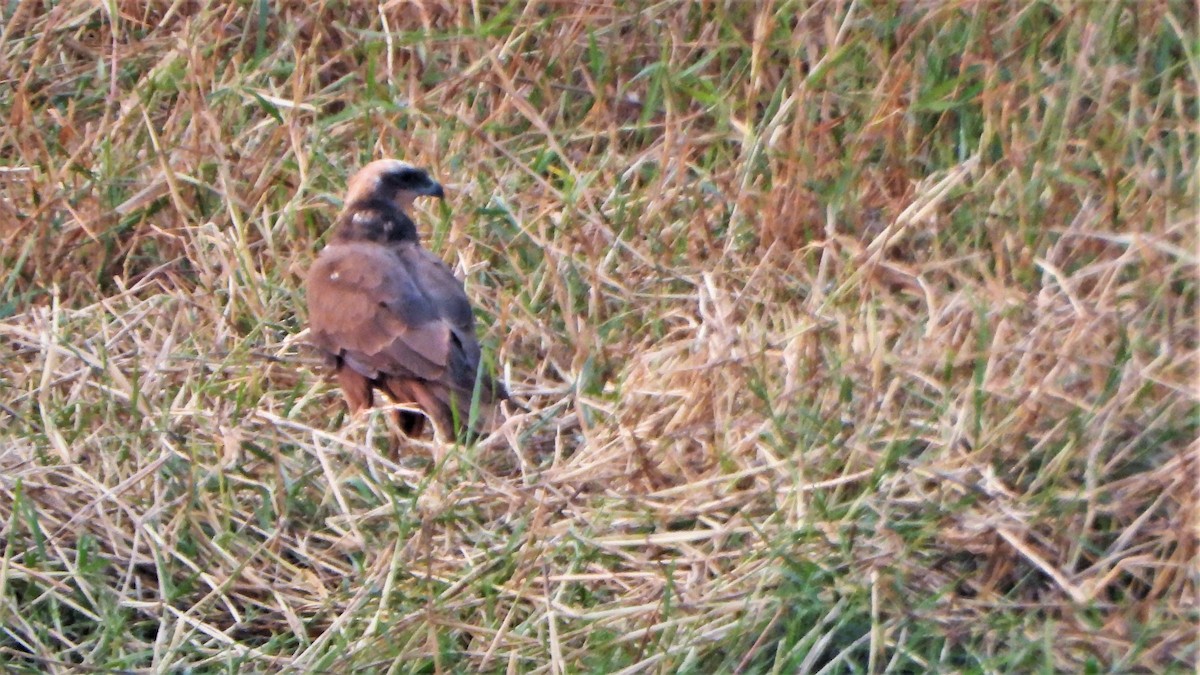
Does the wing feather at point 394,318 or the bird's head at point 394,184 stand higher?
the bird's head at point 394,184

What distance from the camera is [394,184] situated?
5.64 meters

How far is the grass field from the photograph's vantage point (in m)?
4.00

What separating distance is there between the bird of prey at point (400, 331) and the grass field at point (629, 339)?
0.52ft

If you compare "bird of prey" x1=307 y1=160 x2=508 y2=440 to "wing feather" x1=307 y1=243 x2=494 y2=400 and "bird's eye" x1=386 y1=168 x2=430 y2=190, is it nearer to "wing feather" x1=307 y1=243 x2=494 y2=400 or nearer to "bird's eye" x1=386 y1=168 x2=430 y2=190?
"wing feather" x1=307 y1=243 x2=494 y2=400

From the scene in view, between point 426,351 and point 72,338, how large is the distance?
1.11m

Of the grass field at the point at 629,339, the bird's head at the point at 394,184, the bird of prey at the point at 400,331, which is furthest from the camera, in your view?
the bird's head at the point at 394,184

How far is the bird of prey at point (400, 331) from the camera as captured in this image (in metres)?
5.00

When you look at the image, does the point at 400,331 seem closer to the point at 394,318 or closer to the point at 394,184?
the point at 394,318

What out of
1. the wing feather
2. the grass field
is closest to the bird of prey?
the wing feather

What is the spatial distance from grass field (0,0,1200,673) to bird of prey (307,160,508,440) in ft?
0.52

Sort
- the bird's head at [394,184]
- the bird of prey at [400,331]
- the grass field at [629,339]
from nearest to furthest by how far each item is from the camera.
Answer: the grass field at [629,339]
the bird of prey at [400,331]
the bird's head at [394,184]

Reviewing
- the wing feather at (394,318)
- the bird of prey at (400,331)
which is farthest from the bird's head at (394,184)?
the wing feather at (394,318)

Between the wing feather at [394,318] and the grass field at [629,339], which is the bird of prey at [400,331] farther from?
the grass field at [629,339]

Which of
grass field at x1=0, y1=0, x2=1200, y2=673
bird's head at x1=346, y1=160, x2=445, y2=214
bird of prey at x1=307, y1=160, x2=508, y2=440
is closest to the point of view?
grass field at x1=0, y1=0, x2=1200, y2=673
